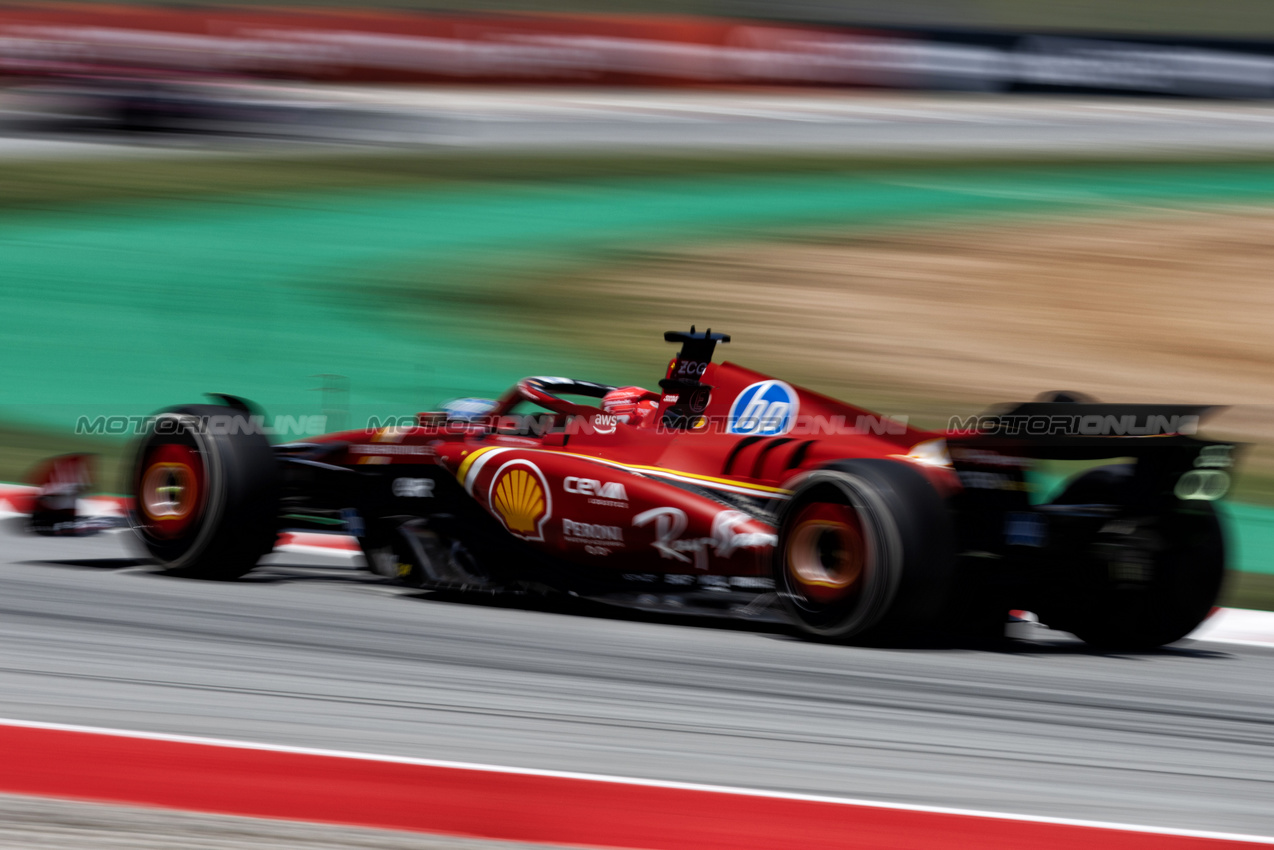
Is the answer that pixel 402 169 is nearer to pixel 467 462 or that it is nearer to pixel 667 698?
pixel 467 462

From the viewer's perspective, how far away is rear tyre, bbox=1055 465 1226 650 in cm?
571

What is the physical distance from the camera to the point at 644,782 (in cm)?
392

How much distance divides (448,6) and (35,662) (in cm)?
2426

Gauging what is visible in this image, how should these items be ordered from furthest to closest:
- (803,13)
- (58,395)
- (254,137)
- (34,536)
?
(803,13) < (254,137) < (58,395) < (34,536)

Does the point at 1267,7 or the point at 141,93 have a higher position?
the point at 1267,7

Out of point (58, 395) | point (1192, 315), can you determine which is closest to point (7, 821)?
point (58, 395)

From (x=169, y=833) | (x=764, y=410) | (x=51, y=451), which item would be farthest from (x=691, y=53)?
(x=169, y=833)

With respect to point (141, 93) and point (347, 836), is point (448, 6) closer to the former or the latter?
point (141, 93)

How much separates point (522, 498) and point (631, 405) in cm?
62

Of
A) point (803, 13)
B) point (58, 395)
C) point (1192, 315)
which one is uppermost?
point (803, 13)

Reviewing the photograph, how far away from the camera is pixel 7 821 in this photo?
11.6ft

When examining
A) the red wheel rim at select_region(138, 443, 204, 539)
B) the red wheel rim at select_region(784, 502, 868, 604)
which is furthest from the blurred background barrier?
the red wheel rim at select_region(784, 502, 868, 604)

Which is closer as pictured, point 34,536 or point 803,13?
point 34,536

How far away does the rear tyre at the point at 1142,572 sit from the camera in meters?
5.71
